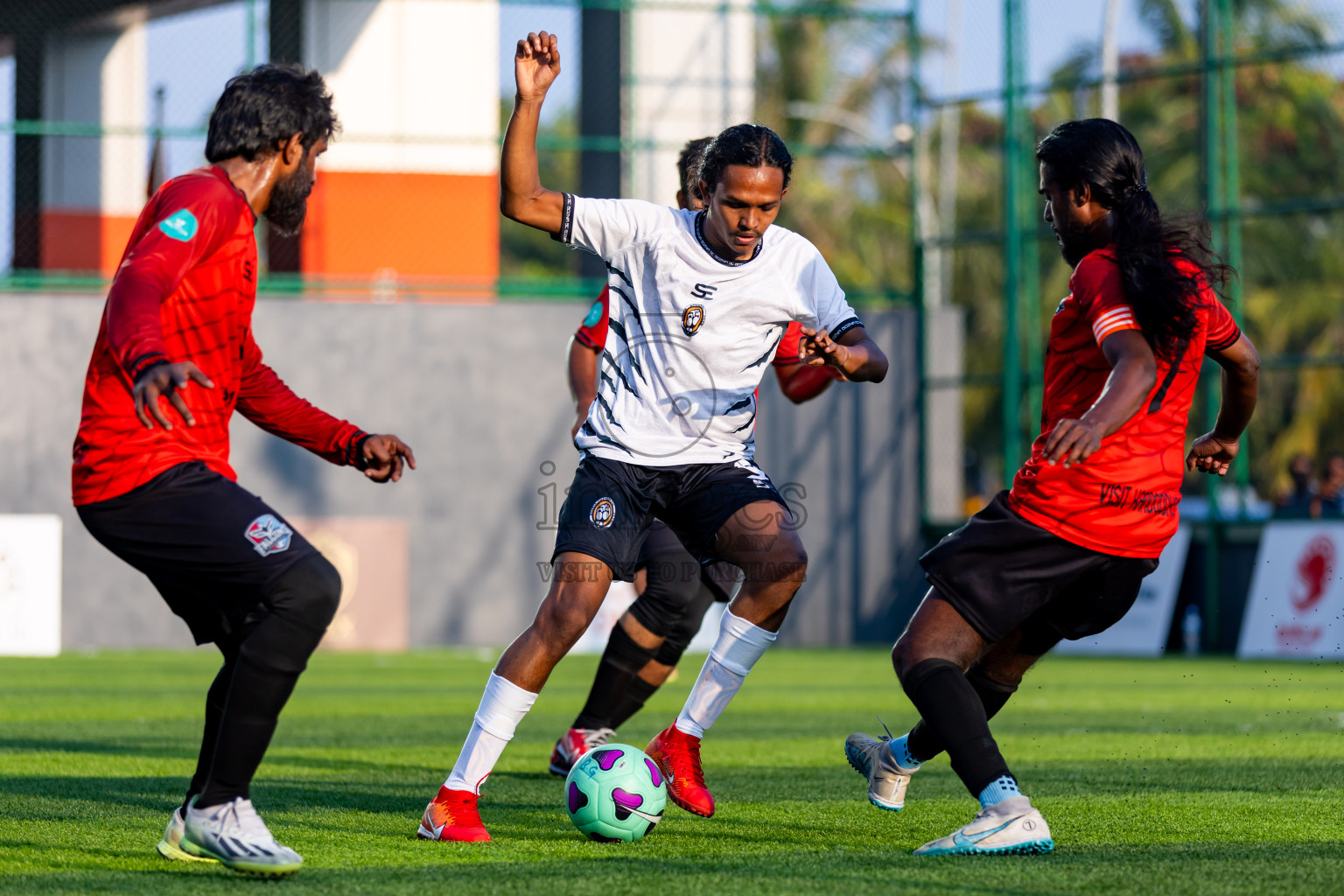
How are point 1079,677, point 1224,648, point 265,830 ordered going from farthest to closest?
point 1224,648, point 1079,677, point 265,830

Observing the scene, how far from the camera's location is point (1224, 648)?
1655 cm

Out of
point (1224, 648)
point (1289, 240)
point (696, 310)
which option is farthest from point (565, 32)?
point (1289, 240)

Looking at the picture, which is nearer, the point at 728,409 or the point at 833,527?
the point at 728,409

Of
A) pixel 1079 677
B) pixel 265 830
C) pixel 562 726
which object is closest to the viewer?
pixel 265 830

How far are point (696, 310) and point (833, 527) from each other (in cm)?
1395

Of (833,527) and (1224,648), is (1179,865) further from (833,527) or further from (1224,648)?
(833,527)

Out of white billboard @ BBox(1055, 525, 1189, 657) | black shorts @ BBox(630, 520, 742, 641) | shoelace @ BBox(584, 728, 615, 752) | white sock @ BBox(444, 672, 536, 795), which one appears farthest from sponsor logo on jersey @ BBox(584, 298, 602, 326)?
white billboard @ BBox(1055, 525, 1189, 657)

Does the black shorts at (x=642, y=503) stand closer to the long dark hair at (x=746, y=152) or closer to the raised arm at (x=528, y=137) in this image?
the raised arm at (x=528, y=137)

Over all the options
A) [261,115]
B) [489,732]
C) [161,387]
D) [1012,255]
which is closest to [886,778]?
[489,732]

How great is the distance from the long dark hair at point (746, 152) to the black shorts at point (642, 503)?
90 centimetres

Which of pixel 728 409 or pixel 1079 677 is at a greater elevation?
pixel 728 409

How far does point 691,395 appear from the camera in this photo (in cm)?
527

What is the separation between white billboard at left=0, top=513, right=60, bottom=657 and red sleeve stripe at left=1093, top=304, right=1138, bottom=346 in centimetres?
1385

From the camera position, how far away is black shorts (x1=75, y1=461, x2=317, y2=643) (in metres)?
4.10
